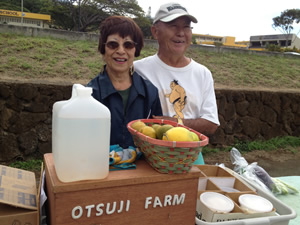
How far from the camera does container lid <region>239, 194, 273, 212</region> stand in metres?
1.27

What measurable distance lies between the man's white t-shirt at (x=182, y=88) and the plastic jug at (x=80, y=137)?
34.5 inches

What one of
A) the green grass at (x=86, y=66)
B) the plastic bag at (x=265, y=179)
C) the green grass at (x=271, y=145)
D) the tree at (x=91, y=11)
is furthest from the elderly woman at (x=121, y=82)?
the tree at (x=91, y=11)

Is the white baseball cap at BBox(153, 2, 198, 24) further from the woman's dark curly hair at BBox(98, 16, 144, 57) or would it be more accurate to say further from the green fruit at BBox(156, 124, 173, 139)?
the green fruit at BBox(156, 124, 173, 139)

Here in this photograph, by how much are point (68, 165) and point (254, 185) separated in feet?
3.95

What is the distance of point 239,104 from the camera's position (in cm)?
575

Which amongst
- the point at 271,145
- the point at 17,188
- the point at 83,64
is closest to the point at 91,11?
the point at 83,64

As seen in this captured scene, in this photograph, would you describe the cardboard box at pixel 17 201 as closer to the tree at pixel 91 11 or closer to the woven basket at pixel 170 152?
the woven basket at pixel 170 152

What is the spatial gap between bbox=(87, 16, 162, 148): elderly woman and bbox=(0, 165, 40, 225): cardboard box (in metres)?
0.50

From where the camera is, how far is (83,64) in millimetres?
5875

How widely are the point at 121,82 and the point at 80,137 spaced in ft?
2.24

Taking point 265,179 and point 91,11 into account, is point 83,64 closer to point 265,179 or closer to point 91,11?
point 265,179

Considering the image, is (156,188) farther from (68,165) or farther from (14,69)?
(14,69)

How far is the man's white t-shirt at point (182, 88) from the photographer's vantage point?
1.81 metres

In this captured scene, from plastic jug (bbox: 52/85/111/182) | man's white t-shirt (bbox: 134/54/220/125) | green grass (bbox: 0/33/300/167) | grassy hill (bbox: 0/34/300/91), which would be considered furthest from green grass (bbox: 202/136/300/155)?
plastic jug (bbox: 52/85/111/182)
